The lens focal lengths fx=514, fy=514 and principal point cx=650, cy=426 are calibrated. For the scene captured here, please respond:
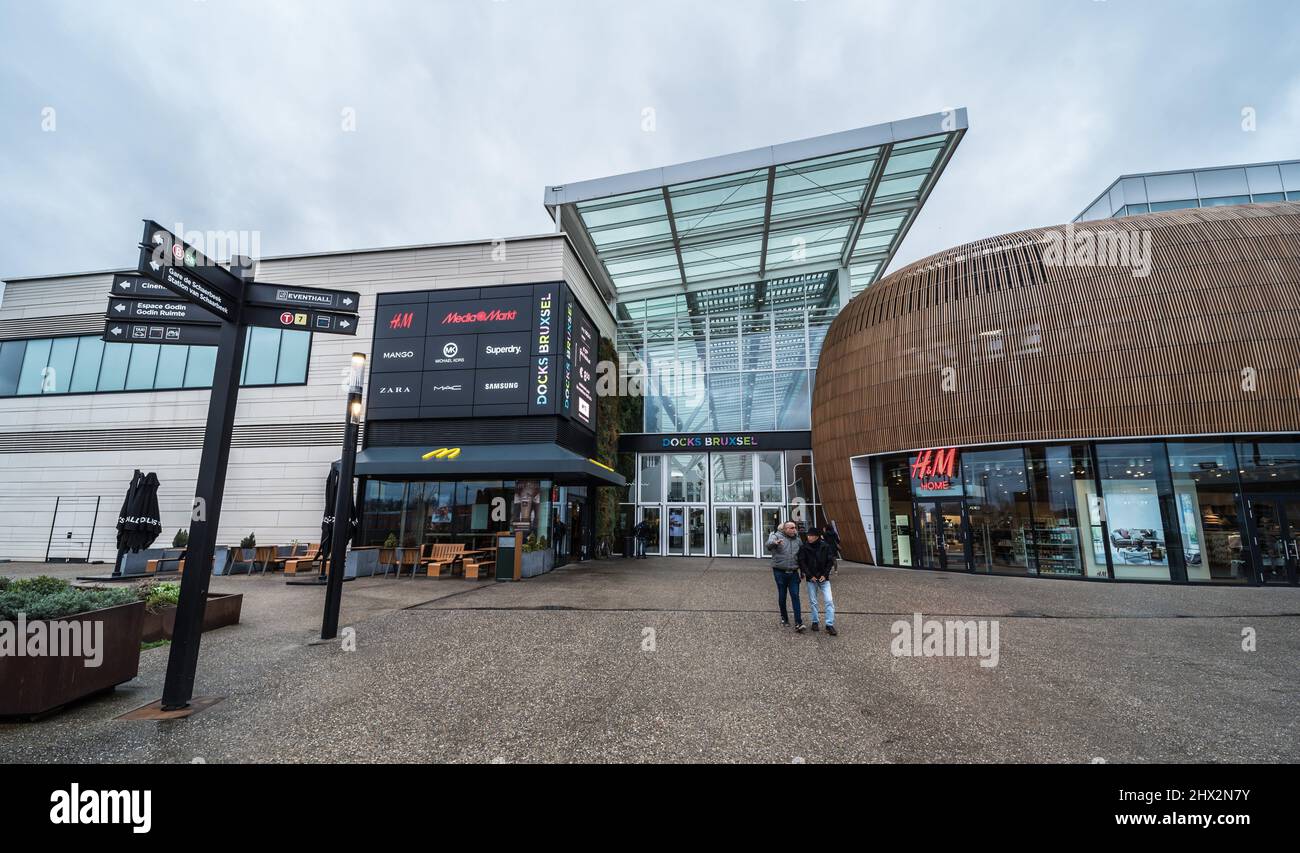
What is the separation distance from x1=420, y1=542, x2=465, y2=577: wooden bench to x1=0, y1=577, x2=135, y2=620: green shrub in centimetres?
893

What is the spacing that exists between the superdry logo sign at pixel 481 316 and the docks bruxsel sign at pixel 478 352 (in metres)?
0.03

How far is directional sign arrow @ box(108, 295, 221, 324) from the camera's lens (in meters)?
5.43

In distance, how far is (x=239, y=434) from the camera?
17.2 m

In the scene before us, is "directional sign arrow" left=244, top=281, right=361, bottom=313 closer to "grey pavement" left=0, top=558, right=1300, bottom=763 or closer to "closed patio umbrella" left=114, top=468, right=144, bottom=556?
"grey pavement" left=0, top=558, right=1300, bottom=763

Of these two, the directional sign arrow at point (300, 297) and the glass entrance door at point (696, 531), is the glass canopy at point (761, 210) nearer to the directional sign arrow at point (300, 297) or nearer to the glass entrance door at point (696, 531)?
the glass entrance door at point (696, 531)

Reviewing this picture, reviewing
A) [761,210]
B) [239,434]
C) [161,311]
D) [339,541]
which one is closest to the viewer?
[161,311]

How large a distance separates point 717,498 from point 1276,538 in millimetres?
16585

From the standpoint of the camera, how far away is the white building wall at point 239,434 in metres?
16.8

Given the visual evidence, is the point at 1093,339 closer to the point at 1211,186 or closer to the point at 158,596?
the point at 158,596

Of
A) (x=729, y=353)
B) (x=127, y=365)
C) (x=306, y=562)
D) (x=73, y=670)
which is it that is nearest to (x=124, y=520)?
(x=306, y=562)

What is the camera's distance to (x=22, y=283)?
19.4 m
